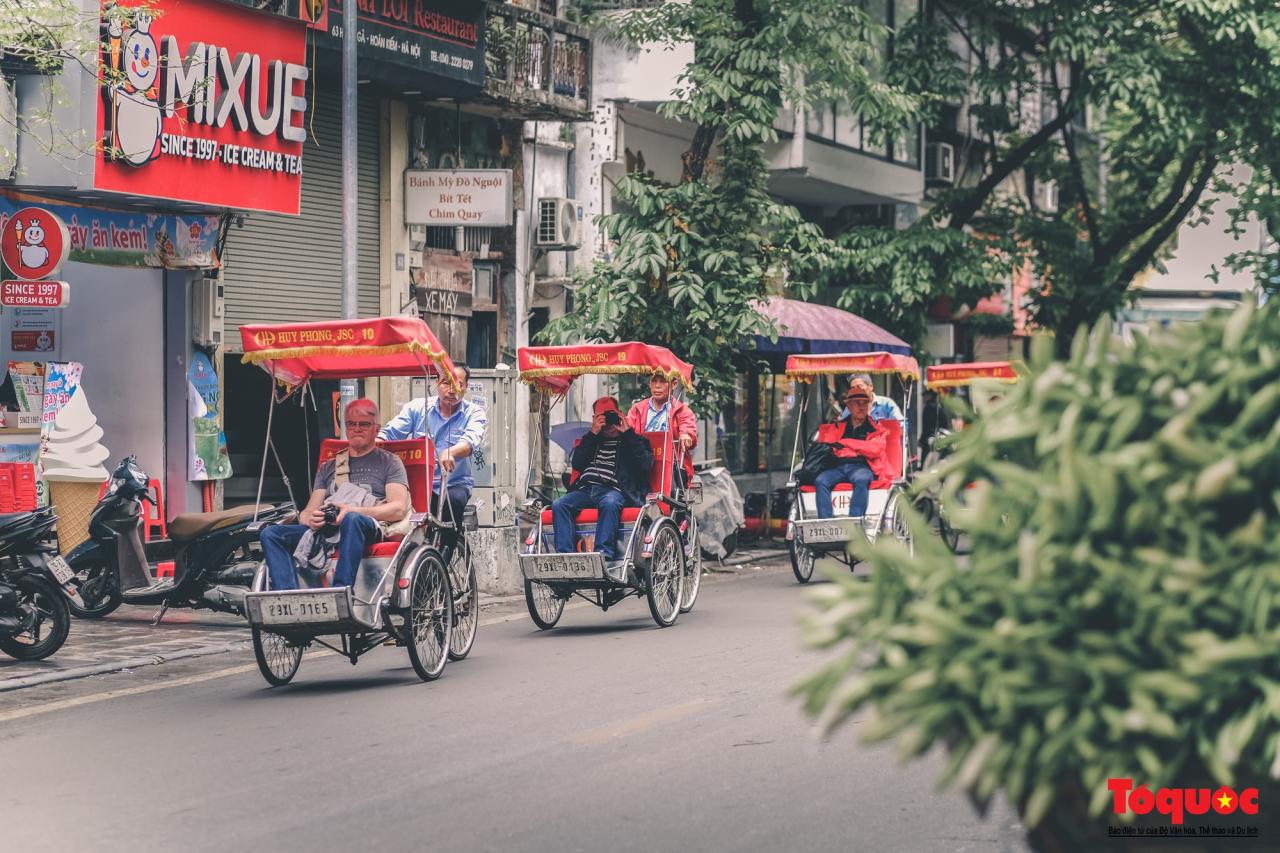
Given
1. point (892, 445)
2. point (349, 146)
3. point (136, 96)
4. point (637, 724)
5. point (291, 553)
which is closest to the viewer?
point (637, 724)

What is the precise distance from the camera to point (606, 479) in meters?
13.7

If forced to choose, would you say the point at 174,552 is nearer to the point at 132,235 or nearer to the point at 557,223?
the point at 132,235

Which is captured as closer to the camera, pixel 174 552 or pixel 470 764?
pixel 470 764

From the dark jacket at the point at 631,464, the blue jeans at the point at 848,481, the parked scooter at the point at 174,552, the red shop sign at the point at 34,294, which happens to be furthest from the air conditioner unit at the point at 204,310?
the blue jeans at the point at 848,481

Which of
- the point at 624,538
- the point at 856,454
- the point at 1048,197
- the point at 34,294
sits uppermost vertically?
the point at 1048,197

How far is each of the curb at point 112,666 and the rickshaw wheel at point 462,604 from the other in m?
1.92

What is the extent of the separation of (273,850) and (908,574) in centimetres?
349

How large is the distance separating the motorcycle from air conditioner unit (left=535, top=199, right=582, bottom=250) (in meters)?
11.7

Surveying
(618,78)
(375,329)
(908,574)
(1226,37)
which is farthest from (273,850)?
(1226,37)

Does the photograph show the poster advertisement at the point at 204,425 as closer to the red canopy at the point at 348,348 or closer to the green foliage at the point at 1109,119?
the red canopy at the point at 348,348

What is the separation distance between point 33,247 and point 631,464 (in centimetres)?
527

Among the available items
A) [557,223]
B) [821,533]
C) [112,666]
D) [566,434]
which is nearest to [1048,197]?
[557,223]

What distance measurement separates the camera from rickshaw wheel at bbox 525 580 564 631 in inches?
532

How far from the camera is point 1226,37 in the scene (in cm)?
A: 2494
